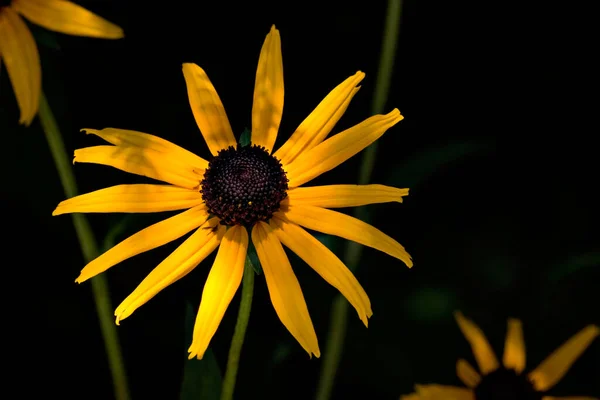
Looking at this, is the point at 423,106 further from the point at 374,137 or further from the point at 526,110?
the point at 374,137

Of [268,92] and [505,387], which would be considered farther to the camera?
[505,387]

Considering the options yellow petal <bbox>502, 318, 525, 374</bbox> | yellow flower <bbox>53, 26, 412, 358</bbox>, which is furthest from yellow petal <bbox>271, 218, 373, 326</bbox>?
yellow petal <bbox>502, 318, 525, 374</bbox>

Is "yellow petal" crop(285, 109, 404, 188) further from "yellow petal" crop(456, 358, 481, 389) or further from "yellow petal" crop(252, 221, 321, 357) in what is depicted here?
"yellow petal" crop(456, 358, 481, 389)

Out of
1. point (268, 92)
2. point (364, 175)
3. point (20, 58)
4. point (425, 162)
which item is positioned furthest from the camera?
point (425, 162)

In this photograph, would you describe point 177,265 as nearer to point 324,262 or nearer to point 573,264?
point 324,262

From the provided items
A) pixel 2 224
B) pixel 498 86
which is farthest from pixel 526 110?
pixel 2 224

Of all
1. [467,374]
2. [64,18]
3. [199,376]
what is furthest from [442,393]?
[64,18]

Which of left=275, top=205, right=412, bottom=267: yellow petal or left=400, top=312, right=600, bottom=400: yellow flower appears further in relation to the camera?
left=400, top=312, right=600, bottom=400: yellow flower
